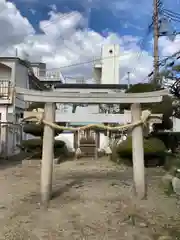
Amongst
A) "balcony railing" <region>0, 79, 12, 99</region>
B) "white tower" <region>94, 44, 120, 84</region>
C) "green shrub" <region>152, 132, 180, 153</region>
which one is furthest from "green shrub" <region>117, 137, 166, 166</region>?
"white tower" <region>94, 44, 120, 84</region>

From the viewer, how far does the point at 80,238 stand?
4586mm

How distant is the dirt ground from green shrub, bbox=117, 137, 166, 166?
10.3 feet

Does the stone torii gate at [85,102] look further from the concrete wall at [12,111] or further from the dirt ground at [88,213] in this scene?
the concrete wall at [12,111]

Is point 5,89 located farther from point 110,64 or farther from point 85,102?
point 85,102

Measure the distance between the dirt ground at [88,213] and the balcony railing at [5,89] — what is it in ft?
33.8

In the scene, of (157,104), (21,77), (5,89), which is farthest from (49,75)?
(157,104)

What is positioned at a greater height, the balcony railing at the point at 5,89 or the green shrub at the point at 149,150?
the balcony railing at the point at 5,89

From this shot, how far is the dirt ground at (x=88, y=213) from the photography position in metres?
4.78

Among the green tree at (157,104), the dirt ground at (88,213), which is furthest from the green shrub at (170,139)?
the dirt ground at (88,213)

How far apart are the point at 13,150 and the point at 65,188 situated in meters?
10.5

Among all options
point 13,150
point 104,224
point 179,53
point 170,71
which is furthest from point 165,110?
point 13,150

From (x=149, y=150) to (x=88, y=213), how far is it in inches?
A: 240

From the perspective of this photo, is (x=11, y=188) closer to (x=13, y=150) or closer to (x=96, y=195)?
(x=96, y=195)

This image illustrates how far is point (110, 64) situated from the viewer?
26797 mm
